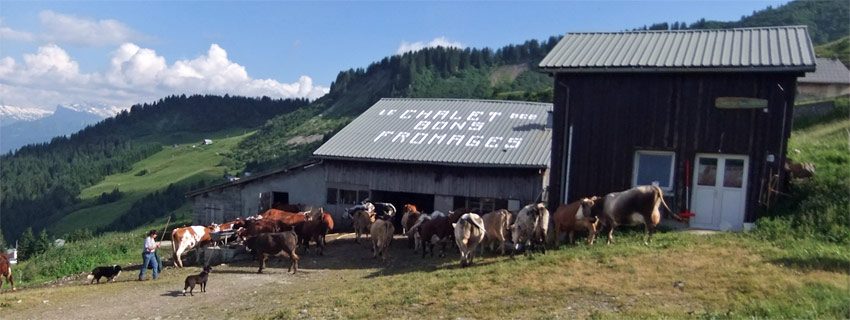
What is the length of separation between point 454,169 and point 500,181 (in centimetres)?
190

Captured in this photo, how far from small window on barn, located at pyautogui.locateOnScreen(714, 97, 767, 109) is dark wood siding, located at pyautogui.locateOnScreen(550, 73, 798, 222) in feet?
Answer: 0.37

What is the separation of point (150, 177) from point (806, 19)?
152 m

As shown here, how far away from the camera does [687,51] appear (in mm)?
20344

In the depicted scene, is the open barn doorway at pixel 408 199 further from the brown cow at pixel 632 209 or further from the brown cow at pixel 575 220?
the brown cow at pixel 632 209

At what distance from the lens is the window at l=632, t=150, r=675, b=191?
Result: 19625mm

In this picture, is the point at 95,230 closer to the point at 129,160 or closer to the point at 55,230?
the point at 55,230

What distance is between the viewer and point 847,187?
17656mm

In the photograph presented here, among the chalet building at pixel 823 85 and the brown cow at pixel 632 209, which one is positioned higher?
the chalet building at pixel 823 85

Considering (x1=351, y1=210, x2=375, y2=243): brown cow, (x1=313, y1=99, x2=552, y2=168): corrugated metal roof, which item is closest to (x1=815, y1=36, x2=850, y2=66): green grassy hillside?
(x1=313, y1=99, x2=552, y2=168): corrugated metal roof

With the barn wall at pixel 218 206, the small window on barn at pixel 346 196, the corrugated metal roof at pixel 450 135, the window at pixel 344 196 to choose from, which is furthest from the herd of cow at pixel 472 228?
the barn wall at pixel 218 206

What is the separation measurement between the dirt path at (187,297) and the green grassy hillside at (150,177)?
89.1 meters

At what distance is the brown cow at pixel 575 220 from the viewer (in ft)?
58.2

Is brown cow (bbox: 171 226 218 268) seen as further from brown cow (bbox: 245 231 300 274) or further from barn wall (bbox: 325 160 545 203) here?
barn wall (bbox: 325 160 545 203)

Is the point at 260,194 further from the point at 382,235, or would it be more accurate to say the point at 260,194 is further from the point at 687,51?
the point at 687,51
